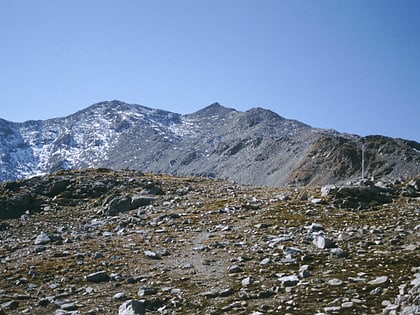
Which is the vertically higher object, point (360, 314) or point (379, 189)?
point (379, 189)

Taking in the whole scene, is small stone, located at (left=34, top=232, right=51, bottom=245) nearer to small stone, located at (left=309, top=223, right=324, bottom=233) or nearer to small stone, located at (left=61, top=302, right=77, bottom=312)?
small stone, located at (left=61, top=302, right=77, bottom=312)

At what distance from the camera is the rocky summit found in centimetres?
1304

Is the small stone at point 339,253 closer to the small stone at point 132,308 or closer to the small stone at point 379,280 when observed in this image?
the small stone at point 379,280

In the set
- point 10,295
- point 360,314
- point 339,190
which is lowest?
point 10,295

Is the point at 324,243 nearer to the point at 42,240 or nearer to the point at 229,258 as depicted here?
the point at 229,258

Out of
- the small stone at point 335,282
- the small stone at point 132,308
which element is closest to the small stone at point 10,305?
the small stone at point 132,308

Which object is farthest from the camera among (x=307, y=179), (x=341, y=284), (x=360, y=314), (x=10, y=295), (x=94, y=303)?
(x=307, y=179)

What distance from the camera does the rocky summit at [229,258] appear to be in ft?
42.8

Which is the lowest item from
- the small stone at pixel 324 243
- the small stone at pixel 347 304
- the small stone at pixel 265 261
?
the small stone at pixel 347 304

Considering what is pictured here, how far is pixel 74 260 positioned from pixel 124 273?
3770 millimetres

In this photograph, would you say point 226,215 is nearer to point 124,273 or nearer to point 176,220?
point 176,220

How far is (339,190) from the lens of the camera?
90.4 ft

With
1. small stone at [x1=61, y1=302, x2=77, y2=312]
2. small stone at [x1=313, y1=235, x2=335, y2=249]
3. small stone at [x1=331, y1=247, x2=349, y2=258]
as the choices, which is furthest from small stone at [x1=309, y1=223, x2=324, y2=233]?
small stone at [x1=61, y1=302, x2=77, y2=312]

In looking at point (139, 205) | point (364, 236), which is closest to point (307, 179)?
point (139, 205)
